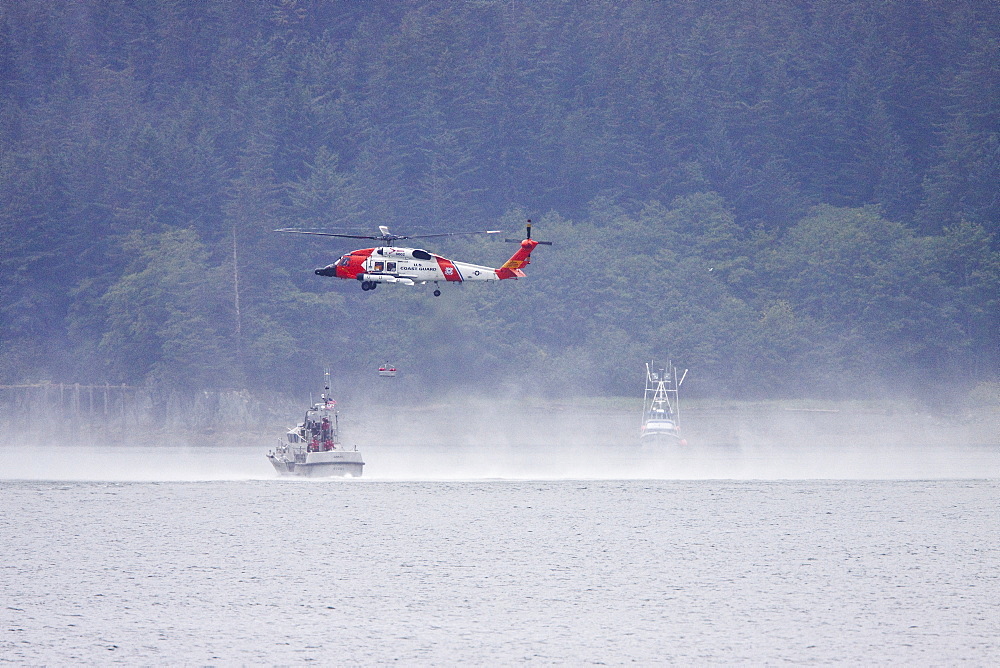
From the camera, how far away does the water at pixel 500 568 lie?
125 ft

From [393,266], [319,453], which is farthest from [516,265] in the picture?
[319,453]

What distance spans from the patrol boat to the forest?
197ft

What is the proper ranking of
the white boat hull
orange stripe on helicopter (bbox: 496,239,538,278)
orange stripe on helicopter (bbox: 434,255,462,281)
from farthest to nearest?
the white boat hull, orange stripe on helicopter (bbox: 496,239,538,278), orange stripe on helicopter (bbox: 434,255,462,281)

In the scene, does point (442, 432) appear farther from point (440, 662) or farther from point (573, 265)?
point (440, 662)

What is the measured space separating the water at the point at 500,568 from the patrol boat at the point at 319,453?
2.09 metres

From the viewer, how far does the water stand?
38.2 meters

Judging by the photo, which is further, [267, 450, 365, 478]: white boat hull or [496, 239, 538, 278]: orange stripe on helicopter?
[267, 450, 365, 478]: white boat hull

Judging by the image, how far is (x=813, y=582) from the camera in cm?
4806

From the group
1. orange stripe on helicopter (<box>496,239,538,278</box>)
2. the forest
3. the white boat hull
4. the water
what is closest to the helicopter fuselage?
orange stripe on helicopter (<box>496,239,538,278</box>)

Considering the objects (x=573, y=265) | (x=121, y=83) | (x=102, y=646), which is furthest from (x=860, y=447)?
(x=121, y=83)

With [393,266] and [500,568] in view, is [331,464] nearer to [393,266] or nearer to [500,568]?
[393,266]

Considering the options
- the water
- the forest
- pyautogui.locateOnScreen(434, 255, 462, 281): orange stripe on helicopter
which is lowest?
the water

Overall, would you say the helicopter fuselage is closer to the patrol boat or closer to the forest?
the patrol boat

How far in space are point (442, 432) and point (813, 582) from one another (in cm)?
7697
